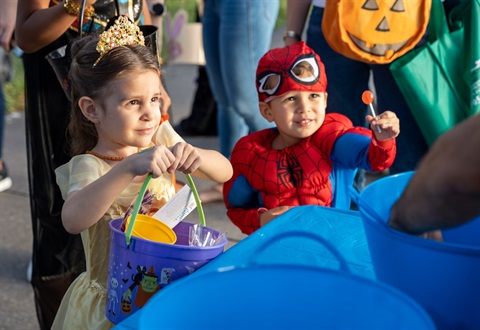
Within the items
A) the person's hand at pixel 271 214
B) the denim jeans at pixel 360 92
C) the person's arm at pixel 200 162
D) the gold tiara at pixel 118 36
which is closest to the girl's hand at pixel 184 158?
the person's arm at pixel 200 162

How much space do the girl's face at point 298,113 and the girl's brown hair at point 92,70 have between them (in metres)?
0.46

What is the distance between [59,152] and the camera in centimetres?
287

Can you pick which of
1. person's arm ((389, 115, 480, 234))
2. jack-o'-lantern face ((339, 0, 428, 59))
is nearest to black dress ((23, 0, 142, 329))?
jack-o'-lantern face ((339, 0, 428, 59))

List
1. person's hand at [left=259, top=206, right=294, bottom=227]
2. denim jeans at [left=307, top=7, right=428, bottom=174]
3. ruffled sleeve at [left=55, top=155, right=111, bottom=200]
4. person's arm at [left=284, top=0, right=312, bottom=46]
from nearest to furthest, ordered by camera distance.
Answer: ruffled sleeve at [left=55, top=155, right=111, bottom=200] → person's hand at [left=259, top=206, right=294, bottom=227] → denim jeans at [left=307, top=7, right=428, bottom=174] → person's arm at [left=284, top=0, right=312, bottom=46]

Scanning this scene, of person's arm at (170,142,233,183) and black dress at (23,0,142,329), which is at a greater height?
person's arm at (170,142,233,183)

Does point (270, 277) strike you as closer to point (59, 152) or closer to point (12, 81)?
point (59, 152)

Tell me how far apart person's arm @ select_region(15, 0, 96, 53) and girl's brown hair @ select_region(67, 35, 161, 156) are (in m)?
0.20

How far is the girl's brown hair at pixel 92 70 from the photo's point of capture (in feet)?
6.98

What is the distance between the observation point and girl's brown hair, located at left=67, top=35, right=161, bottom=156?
2129mm

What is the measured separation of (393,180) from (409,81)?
138 cm

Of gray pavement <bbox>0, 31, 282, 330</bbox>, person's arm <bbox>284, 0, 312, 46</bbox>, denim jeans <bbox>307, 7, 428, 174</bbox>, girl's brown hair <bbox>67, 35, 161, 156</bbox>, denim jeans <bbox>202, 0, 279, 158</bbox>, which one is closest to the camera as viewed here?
girl's brown hair <bbox>67, 35, 161, 156</bbox>

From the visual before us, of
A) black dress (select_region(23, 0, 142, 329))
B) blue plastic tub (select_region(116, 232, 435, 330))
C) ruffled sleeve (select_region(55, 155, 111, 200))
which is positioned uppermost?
blue plastic tub (select_region(116, 232, 435, 330))

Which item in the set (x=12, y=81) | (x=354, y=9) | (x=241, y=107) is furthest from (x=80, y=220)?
(x=12, y=81)

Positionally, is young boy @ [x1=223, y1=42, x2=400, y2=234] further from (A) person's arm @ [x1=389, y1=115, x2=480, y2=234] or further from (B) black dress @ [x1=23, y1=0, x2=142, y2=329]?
(A) person's arm @ [x1=389, y1=115, x2=480, y2=234]
